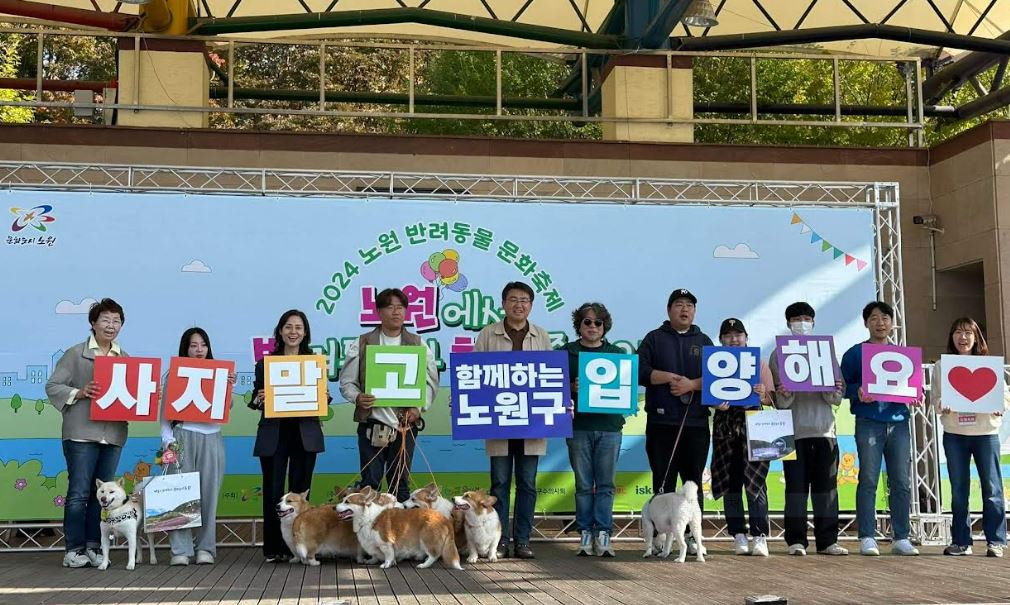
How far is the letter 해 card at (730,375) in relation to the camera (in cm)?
608

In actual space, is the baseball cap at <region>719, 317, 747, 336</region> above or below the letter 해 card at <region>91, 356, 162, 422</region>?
above

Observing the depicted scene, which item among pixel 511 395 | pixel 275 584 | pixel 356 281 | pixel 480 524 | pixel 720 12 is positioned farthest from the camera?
pixel 720 12

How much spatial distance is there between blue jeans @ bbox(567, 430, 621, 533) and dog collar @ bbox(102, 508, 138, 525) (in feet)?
7.80

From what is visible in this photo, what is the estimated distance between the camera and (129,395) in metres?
5.70

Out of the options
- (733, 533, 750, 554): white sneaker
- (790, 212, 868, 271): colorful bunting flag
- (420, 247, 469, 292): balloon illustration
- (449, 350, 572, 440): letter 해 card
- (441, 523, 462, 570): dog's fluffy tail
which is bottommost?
(733, 533, 750, 554): white sneaker

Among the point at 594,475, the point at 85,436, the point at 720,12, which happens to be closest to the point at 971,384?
the point at 594,475

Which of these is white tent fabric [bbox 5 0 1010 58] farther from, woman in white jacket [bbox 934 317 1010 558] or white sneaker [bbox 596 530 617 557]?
white sneaker [bbox 596 530 617 557]

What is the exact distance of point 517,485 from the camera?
20.2 ft

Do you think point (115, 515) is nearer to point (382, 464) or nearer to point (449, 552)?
point (382, 464)

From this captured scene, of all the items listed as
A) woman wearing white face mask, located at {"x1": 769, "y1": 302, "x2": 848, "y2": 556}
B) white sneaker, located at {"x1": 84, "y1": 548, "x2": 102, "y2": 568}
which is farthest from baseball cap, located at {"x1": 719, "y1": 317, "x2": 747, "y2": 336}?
white sneaker, located at {"x1": 84, "y1": 548, "x2": 102, "y2": 568}

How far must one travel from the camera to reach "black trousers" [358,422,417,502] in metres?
5.93

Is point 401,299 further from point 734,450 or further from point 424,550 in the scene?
point 734,450

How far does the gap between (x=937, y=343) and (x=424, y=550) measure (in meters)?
6.97

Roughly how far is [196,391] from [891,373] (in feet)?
12.9
